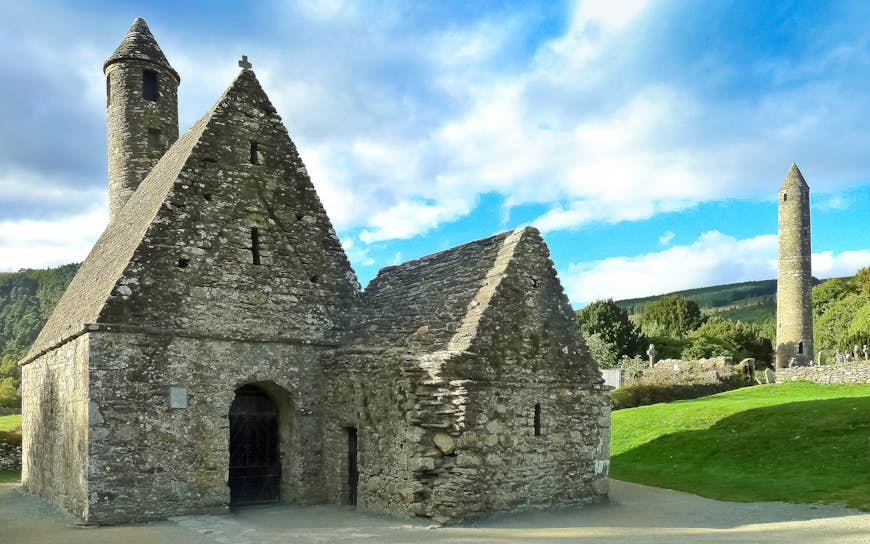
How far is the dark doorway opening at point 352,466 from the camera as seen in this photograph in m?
14.9

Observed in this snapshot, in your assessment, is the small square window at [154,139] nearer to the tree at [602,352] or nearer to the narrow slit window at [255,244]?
the narrow slit window at [255,244]

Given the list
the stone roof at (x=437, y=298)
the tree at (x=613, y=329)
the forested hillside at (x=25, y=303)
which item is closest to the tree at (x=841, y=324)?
the tree at (x=613, y=329)

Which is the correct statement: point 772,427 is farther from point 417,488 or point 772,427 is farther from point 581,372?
point 417,488

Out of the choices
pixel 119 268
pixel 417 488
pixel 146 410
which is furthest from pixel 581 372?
pixel 119 268

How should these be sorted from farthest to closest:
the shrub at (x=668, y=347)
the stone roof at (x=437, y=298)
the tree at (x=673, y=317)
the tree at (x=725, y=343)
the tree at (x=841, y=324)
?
the tree at (x=673, y=317) < the tree at (x=841, y=324) < the shrub at (x=668, y=347) < the tree at (x=725, y=343) < the stone roof at (x=437, y=298)

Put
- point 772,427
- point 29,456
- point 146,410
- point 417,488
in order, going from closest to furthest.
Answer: point 417,488 → point 146,410 → point 29,456 → point 772,427

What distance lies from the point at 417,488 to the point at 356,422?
236 cm

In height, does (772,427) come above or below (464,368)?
below

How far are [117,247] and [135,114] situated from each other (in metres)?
7.96

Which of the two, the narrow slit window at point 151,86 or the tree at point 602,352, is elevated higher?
the narrow slit window at point 151,86

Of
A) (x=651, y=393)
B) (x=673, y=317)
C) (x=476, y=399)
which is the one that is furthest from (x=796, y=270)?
(x=476, y=399)

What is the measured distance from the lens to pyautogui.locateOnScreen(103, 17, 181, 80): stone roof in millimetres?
23047

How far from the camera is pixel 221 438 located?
557 inches

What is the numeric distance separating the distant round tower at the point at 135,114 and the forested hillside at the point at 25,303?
2005 inches
